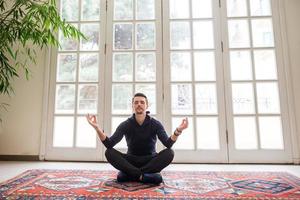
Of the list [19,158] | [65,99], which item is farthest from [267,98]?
[19,158]

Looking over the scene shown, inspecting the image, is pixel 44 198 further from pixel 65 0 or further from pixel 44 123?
pixel 65 0

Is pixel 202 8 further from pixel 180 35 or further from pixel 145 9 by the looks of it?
pixel 145 9

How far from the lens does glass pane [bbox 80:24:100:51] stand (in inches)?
111

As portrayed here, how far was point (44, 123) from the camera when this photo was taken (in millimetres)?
2691

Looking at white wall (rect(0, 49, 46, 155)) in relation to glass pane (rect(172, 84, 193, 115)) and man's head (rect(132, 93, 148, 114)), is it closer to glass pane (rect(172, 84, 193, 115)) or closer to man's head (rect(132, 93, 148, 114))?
man's head (rect(132, 93, 148, 114))

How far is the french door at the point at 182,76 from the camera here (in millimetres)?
2559

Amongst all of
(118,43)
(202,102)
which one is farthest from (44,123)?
(202,102)

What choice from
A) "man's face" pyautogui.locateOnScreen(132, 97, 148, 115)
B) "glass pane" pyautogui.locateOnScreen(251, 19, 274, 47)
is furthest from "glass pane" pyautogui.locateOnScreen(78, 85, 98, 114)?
"glass pane" pyautogui.locateOnScreen(251, 19, 274, 47)

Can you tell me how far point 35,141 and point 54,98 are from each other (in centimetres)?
57

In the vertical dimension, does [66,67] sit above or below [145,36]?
below

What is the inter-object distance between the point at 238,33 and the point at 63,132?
8.25 ft

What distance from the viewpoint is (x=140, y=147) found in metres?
1.82

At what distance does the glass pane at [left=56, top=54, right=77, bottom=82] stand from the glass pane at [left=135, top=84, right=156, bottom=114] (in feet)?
2.83

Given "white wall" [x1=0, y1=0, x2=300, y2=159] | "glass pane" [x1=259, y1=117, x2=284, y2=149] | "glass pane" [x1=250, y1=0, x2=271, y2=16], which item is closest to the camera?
"glass pane" [x1=259, y1=117, x2=284, y2=149]
